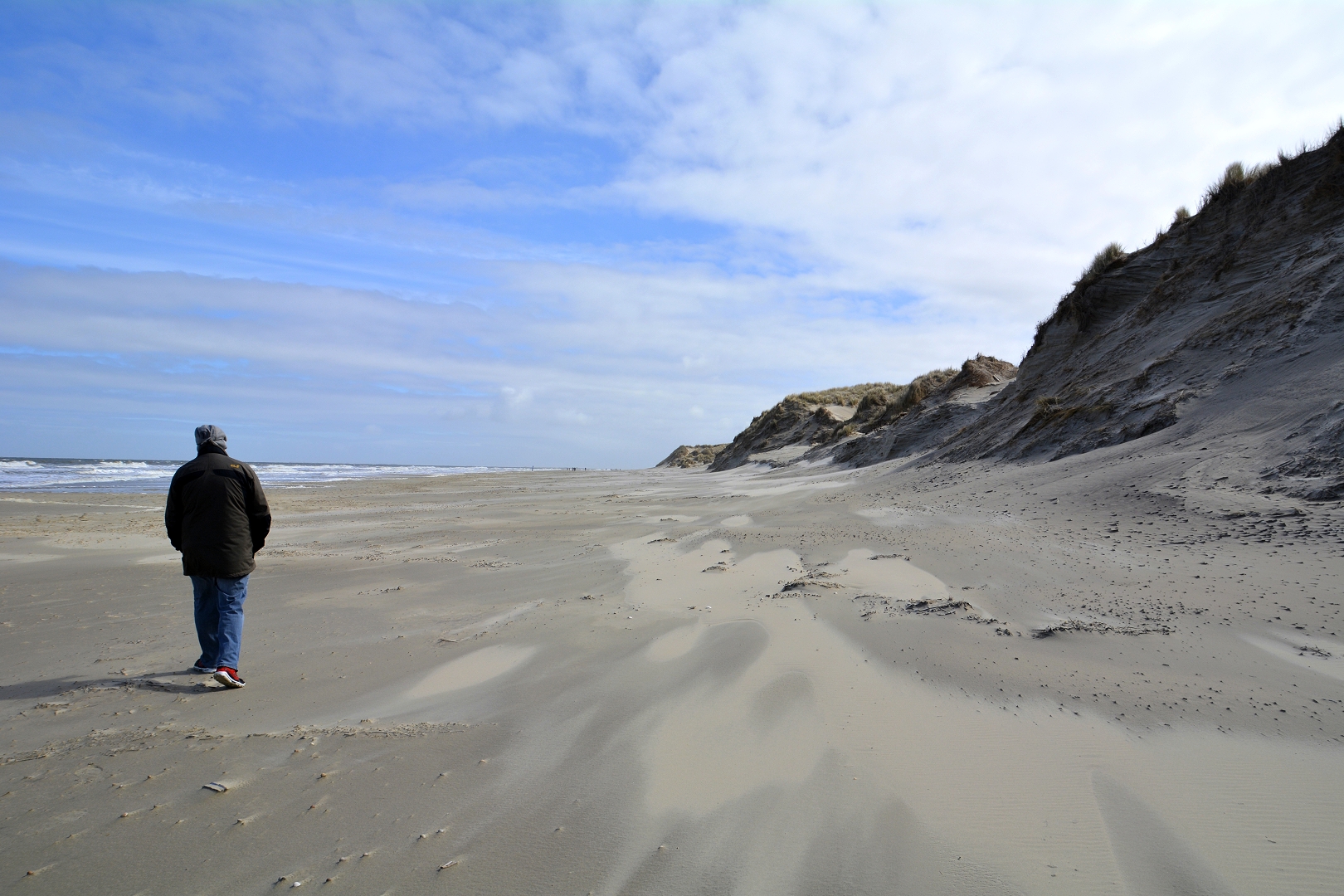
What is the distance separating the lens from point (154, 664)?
456 cm

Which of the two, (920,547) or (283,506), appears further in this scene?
(283,506)

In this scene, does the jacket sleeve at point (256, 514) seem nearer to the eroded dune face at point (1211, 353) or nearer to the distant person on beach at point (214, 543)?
the distant person on beach at point (214, 543)

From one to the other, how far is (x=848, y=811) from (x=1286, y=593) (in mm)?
3651

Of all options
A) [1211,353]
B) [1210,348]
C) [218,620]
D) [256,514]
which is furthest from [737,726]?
[1210,348]

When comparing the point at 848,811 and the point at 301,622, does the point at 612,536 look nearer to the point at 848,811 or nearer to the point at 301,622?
the point at 301,622

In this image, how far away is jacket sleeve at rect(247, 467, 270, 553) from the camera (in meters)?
4.62

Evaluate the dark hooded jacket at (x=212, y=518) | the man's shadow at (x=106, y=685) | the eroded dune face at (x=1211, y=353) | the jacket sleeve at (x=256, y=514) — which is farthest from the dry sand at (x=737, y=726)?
the eroded dune face at (x=1211, y=353)

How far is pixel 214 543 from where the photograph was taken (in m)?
4.38

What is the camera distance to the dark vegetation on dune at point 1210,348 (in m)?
7.51

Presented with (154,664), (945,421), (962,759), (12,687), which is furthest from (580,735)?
(945,421)

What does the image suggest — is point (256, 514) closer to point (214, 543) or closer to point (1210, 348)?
point (214, 543)

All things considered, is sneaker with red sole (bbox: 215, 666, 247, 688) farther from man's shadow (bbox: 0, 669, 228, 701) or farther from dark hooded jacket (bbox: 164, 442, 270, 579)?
dark hooded jacket (bbox: 164, 442, 270, 579)

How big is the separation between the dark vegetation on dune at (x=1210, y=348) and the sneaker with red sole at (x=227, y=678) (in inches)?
329

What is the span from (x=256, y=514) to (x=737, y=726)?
3618mm
